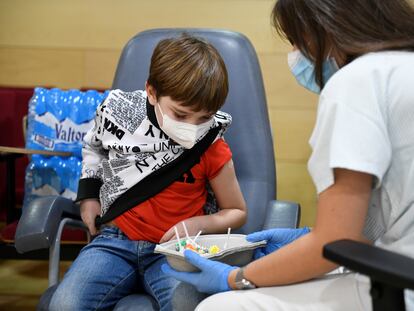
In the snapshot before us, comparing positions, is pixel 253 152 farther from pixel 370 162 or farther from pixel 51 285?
pixel 370 162

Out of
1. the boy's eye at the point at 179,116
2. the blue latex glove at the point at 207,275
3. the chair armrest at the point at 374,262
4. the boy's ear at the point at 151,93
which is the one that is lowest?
the blue latex glove at the point at 207,275

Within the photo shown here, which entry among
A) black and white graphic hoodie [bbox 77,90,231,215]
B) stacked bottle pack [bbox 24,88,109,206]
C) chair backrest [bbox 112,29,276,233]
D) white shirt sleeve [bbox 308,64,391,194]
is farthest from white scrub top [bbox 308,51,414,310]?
stacked bottle pack [bbox 24,88,109,206]

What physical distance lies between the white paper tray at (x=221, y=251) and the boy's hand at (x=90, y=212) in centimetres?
35

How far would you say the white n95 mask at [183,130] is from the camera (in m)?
1.55

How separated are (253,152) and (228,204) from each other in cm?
23

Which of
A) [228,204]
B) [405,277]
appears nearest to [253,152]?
[228,204]

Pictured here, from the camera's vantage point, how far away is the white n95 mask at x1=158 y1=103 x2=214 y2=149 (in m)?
1.55

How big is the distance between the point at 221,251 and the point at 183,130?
0.35 m

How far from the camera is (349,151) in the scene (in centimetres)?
101

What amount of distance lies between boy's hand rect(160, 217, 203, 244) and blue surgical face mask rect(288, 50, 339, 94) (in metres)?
0.47

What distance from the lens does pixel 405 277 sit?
81 cm

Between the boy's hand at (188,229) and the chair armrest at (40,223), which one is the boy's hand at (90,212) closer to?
the chair armrest at (40,223)

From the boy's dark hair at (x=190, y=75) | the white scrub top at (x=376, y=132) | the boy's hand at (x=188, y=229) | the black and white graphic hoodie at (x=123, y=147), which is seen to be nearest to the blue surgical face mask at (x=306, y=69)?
the white scrub top at (x=376, y=132)

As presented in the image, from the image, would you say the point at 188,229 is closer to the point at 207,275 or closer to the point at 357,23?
the point at 207,275
